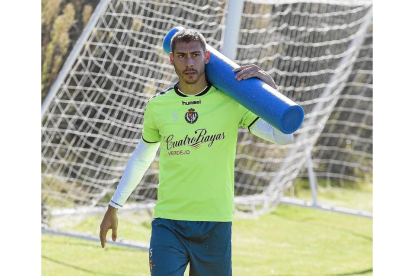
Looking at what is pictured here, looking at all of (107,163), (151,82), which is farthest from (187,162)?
(107,163)

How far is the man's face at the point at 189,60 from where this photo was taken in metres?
3.56

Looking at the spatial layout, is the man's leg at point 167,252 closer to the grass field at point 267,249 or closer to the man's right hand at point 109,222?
the man's right hand at point 109,222

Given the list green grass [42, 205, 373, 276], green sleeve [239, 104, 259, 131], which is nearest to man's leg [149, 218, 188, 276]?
green sleeve [239, 104, 259, 131]

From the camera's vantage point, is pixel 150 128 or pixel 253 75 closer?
pixel 253 75

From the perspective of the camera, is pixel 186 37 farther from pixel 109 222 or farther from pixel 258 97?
pixel 109 222

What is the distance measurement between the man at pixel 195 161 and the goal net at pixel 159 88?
202 centimetres

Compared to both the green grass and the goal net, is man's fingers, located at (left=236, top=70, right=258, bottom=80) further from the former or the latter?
the green grass

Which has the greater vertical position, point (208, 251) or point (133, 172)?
point (133, 172)

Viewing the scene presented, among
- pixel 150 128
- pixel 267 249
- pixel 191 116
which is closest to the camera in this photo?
pixel 191 116

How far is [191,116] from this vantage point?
368 centimetres

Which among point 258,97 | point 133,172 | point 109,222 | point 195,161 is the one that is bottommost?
point 109,222

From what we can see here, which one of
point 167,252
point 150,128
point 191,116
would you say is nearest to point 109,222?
point 167,252

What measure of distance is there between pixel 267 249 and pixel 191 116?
12.0ft

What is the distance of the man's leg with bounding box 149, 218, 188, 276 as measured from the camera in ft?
11.7
